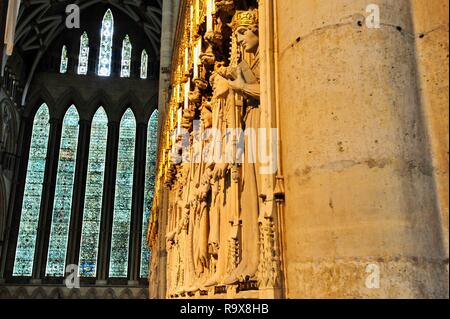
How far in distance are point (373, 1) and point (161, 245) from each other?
9266 mm

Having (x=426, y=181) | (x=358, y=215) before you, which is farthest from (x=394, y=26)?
(x=358, y=215)

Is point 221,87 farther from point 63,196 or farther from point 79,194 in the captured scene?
point 63,196

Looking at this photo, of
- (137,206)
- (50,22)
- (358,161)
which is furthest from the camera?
(50,22)

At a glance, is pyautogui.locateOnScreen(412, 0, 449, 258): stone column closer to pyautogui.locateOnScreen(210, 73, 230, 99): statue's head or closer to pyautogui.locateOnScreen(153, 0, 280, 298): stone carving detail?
pyautogui.locateOnScreen(153, 0, 280, 298): stone carving detail

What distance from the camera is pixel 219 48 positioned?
174 inches

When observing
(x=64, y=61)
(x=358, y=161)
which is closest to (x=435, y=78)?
(x=358, y=161)

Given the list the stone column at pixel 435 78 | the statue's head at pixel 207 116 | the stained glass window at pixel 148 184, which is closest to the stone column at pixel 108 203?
the stained glass window at pixel 148 184

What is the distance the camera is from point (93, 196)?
23188 mm

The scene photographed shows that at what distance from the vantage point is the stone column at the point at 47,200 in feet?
71.5

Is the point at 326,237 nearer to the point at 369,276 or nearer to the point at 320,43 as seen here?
the point at 369,276

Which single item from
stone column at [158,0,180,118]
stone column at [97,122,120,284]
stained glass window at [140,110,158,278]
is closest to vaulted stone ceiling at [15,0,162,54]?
stained glass window at [140,110,158,278]

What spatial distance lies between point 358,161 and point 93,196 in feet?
73.7

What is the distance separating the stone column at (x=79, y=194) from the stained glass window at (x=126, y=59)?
3.42 m

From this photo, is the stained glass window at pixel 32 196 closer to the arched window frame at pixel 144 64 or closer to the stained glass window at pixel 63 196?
the stained glass window at pixel 63 196
